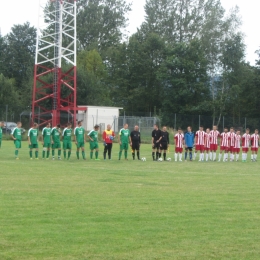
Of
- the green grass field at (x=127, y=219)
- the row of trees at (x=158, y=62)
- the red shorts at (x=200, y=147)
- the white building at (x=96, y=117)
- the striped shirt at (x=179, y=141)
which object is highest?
the row of trees at (x=158, y=62)

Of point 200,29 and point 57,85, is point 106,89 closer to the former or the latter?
point 200,29

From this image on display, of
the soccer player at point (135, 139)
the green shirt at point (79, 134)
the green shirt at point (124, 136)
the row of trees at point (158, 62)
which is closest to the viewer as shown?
the green shirt at point (79, 134)

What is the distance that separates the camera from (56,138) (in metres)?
27.9

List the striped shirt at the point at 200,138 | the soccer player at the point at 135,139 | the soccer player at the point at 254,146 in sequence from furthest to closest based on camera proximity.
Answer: the soccer player at the point at 254,146, the striped shirt at the point at 200,138, the soccer player at the point at 135,139

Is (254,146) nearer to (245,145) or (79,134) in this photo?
(245,145)

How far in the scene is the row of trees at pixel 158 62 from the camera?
64.4 metres

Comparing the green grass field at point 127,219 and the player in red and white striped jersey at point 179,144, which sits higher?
the player in red and white striped jersey at point 179,144

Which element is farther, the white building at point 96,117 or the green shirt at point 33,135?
the white building at point 96,117

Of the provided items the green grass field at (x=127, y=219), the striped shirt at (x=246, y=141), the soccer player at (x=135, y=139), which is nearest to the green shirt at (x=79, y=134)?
the soccer player at (x=135, y=139)

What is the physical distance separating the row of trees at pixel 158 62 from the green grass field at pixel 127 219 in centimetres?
4134

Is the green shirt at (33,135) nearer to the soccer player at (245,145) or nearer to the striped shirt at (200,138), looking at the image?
the striped shirt at (200,138)

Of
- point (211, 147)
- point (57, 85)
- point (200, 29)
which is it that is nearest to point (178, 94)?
point (200, 29)

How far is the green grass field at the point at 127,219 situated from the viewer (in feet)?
25.3

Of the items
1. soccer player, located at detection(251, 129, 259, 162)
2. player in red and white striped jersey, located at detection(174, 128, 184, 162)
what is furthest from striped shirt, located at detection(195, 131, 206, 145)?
soccer player, located at detection(251, 129, 259, 162)
